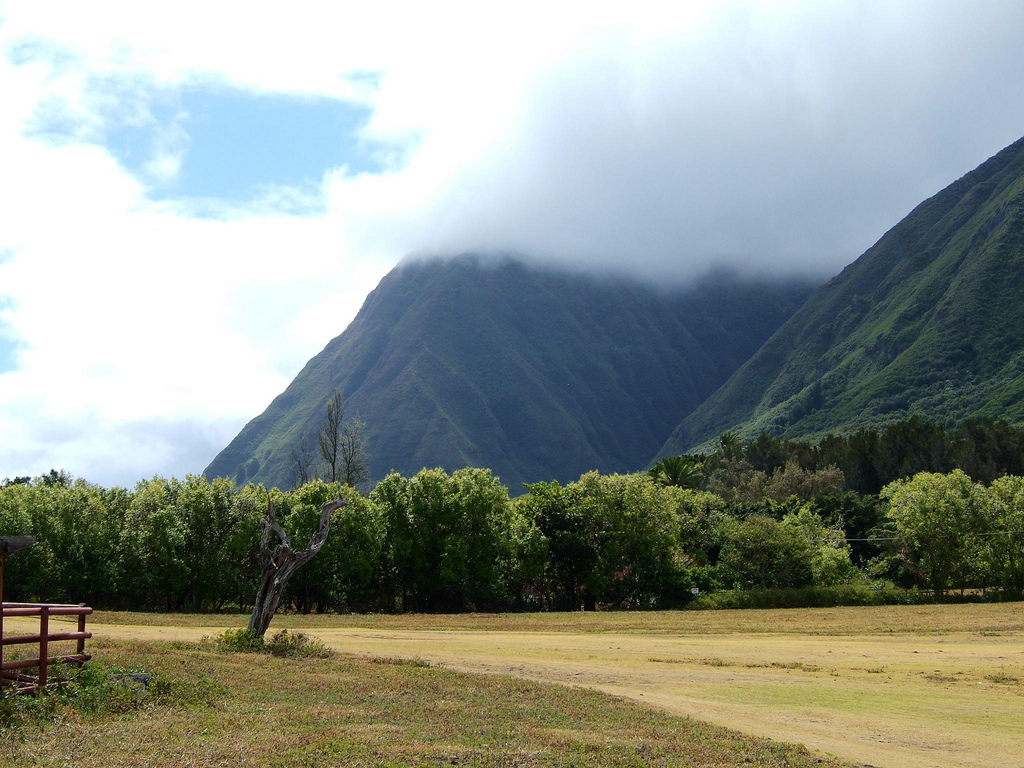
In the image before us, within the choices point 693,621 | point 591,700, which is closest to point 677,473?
point 693,621

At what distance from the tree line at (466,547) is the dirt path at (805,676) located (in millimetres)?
14454

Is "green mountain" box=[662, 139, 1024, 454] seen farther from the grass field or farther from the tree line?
the grass field

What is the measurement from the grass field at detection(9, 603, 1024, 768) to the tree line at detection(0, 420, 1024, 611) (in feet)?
45.8

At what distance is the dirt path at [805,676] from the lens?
1539cm

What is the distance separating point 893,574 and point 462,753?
171 feet

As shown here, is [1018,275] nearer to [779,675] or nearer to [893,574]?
[893,574]

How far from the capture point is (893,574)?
57.2 meters

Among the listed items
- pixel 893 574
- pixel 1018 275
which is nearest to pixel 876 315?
pixel 1018 275

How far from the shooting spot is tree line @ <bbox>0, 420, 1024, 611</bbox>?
158ft

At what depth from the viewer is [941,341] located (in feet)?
502

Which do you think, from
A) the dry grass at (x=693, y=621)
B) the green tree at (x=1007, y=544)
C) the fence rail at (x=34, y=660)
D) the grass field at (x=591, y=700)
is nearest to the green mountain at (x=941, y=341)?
the green tree at (x=1007, y=544)

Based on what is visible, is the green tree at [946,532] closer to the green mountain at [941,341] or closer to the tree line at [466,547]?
the tree line at [466,547]

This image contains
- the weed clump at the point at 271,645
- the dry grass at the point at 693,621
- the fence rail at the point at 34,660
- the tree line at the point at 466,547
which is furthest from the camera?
the tree line at the point at 466,547

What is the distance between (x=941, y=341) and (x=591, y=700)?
155m
